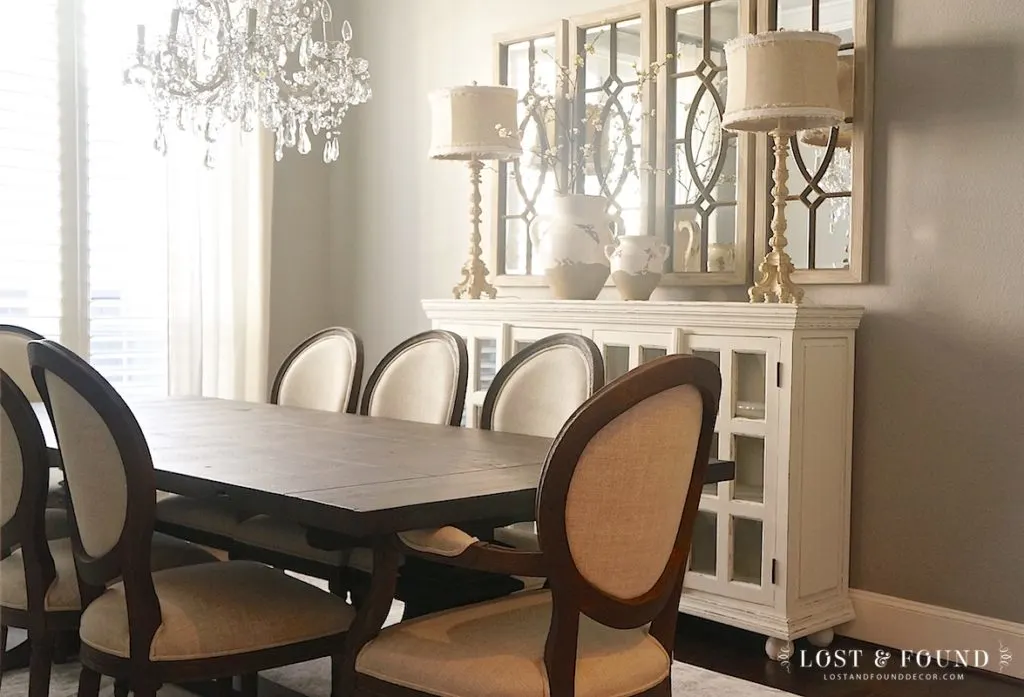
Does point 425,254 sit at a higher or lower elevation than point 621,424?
higher

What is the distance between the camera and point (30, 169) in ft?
14.3

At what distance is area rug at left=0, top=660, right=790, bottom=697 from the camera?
2.96 metres

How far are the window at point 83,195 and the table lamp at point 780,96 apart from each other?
258 centimetres

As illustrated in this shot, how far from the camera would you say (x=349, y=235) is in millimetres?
5398

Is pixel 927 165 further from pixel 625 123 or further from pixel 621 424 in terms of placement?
pixel 621 424

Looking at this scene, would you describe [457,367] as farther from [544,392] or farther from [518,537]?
[518,537]

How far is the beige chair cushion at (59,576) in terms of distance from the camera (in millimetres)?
2354

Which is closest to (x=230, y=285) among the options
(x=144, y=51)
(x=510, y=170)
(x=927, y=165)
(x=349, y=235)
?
(x=349, y=235)

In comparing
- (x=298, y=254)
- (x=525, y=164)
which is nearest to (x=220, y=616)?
(x=525, y=164)

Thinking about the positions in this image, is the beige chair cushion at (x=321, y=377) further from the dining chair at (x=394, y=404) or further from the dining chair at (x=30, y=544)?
the dining chair at (x=30, y=544)

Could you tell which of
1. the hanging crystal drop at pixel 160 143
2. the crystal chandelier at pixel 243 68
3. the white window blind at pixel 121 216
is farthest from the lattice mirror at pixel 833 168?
the white window blind at pixel 121 216

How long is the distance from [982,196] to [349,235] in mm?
3067

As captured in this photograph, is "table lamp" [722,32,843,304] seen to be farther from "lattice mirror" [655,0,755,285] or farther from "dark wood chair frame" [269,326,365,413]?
"dark wood chair frame" [269,326,365,413]

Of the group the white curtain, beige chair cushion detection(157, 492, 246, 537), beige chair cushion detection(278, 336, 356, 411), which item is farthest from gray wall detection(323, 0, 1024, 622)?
the white curtain
